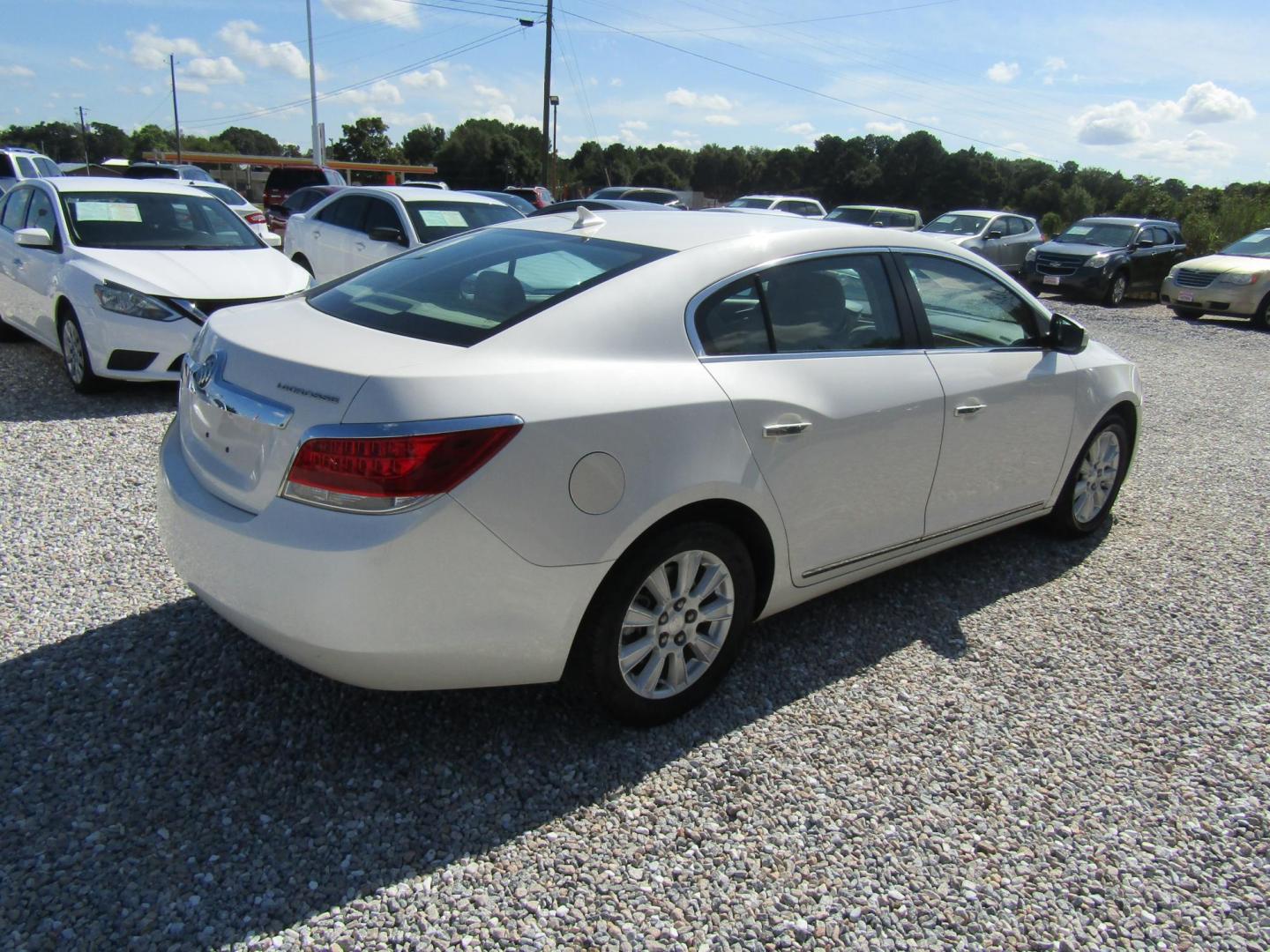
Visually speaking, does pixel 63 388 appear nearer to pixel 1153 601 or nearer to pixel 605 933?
pixel 605 933

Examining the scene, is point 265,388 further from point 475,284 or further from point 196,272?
point 196,272

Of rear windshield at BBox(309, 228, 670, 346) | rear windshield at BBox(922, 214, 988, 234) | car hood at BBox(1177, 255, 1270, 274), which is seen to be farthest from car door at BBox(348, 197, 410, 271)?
car hood at BBox(1177, 255, 1270, 274)

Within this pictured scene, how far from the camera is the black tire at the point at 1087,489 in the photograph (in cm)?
471

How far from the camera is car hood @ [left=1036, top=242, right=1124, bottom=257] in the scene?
1783 cm

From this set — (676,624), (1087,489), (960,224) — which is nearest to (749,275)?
(676,624)

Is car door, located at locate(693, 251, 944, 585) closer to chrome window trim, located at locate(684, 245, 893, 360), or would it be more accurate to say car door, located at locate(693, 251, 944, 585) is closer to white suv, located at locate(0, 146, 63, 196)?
chrome window trim, located at locate(684, 245, 893, 360)

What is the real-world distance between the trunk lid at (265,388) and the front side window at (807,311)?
965 millimetres

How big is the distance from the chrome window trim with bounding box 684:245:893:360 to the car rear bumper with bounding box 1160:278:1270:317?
50.9ft

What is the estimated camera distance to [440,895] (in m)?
2.35

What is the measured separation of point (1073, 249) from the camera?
18.0 metres

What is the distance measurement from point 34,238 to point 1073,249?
1702 cm

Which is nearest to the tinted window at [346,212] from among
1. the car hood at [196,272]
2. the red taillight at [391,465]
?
the car hood at [196,272]

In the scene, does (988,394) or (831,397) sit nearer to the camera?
(831,397)

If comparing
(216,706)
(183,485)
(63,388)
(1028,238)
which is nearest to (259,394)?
(183,485)
